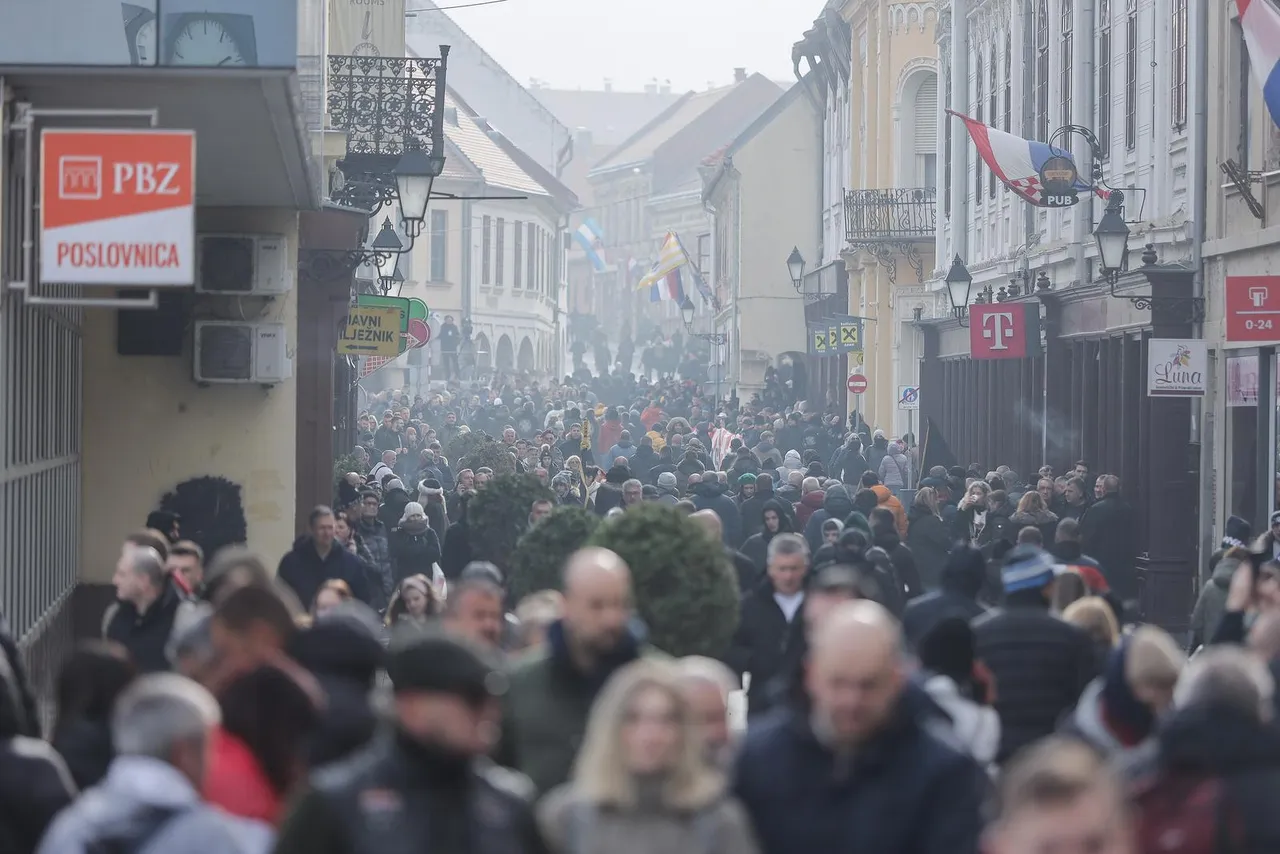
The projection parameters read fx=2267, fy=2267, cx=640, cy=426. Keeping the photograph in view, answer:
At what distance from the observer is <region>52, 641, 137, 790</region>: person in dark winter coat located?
6242 mm

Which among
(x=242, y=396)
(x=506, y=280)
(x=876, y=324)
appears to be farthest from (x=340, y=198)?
(x=506, y=280)

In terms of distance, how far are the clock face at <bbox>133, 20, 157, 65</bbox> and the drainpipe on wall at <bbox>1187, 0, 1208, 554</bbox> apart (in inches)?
536

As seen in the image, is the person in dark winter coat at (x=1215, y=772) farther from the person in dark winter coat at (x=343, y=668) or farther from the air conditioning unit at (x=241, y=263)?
the air conditioning unit at (x=241, y=263)

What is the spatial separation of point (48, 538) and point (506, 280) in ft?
224

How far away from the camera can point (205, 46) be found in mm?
11477

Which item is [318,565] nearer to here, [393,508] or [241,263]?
[241,263]

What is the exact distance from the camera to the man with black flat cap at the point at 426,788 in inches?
179

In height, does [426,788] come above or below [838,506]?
below

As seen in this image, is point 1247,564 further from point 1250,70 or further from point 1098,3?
point 1098,3

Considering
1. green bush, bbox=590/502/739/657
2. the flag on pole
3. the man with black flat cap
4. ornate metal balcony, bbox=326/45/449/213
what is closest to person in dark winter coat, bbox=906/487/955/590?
ornate metal balcony, bbox=326/45/449/213

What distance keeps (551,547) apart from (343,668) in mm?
4682

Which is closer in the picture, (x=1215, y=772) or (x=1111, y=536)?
(x=1215, y=772)

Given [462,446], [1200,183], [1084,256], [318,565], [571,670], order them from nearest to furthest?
[571,670]
[318,565]
[1200,183]
[1084,256]
[462,446]

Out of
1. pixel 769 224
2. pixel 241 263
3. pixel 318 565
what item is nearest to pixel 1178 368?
pixel 241 263
